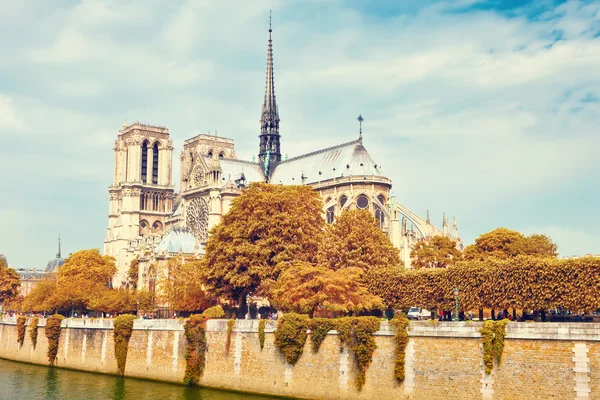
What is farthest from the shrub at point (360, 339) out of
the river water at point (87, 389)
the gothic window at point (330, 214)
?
the gothic window at point (330, 214)

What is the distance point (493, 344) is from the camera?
33719 mm

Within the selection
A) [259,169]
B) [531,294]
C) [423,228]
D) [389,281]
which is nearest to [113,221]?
[259,169]

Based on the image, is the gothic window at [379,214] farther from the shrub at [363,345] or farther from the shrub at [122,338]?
the shrub at [363,345]

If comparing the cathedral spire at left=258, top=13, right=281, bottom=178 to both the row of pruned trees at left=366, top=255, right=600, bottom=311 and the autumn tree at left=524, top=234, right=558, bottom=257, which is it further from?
the row of pruned trees at left=366, top=255, right=600, bottom=311

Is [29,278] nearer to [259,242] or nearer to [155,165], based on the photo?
[155,165]

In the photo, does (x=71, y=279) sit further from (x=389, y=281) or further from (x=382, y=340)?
(x=382, y=340)

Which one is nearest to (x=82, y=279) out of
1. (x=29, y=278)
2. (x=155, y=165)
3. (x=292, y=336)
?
(x=155, y=165)

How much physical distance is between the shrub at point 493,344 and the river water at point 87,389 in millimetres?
13021

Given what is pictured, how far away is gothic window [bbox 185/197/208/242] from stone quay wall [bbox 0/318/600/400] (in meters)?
52.2

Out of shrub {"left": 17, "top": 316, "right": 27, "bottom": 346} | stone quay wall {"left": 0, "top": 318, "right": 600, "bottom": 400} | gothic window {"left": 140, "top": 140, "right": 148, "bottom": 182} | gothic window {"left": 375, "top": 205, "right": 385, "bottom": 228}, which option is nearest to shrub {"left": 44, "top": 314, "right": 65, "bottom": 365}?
shrub {"left": 17, "top": 316, "right": 27, "bottom": 346}

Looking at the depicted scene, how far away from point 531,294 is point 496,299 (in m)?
2.25

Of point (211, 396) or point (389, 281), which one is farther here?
point (389, 281)

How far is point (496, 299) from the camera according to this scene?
4425 cm

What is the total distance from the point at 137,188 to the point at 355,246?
72811 millimetres
